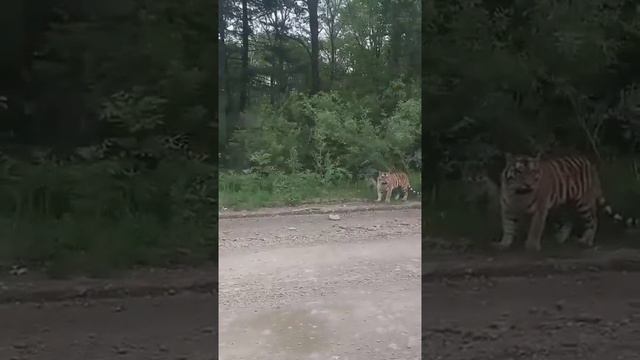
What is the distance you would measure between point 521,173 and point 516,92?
208 millimetres

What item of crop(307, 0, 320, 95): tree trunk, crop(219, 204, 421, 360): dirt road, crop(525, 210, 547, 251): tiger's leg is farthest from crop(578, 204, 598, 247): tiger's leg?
crop(307, 0, 320, 95): tree trunk

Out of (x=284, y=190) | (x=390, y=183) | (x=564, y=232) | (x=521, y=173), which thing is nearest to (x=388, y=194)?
(x=390, y=183)

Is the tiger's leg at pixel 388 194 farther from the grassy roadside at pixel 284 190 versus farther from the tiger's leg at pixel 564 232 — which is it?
the tiger's leg at pixel 564 232

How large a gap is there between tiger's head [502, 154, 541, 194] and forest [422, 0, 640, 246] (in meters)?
0.02

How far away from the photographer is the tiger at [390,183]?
149cm

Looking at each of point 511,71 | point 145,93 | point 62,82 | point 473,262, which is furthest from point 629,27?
point 62,82

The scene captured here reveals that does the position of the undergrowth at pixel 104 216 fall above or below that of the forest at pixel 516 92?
below

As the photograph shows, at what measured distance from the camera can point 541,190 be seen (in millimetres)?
1599

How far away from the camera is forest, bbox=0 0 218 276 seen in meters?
1.42

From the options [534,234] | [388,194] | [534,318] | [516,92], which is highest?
[516,92]

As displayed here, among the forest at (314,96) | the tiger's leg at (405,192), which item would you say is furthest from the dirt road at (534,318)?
the forest at (314,96)

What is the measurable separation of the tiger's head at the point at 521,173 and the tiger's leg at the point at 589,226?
6.4 inches

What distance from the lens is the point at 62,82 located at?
1.43 metres

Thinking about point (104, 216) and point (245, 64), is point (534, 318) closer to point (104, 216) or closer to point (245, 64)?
point (245, 64)
